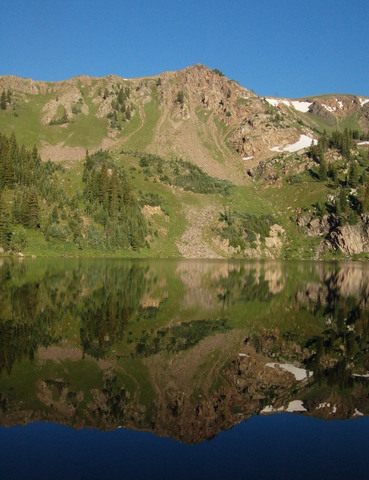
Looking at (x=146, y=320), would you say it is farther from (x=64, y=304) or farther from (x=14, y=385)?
(x=14, y=385)

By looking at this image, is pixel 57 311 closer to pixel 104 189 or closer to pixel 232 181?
pixel 104 189

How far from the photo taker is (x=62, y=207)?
3979 inches

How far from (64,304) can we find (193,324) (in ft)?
28.0

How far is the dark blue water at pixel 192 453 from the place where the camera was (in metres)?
9.20

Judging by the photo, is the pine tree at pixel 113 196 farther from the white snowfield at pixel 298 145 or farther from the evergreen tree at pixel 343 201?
the white snowfield at pixel 298 145

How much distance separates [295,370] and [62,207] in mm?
91129

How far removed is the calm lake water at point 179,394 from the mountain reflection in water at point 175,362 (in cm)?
6

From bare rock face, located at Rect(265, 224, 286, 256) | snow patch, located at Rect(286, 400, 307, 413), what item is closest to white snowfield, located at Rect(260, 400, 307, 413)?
snow patch, located at Rect(286, 400, 307, 413)

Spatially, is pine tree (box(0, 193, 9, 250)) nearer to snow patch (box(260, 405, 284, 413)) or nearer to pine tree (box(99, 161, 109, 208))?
pine tree (box(99, 161, 109, 208))

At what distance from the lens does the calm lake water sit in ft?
32.1

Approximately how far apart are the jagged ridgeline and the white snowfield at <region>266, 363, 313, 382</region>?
256ft

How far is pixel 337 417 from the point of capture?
12516mm

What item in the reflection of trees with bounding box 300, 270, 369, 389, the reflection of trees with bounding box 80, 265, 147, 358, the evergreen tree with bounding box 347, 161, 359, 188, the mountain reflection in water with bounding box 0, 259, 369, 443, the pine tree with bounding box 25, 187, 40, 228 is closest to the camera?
the mountain reflection in water with bounding box 0, 259, 369, 443

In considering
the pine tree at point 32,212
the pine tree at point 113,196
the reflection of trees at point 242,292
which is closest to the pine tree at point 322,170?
the pine tree at point 113,196
